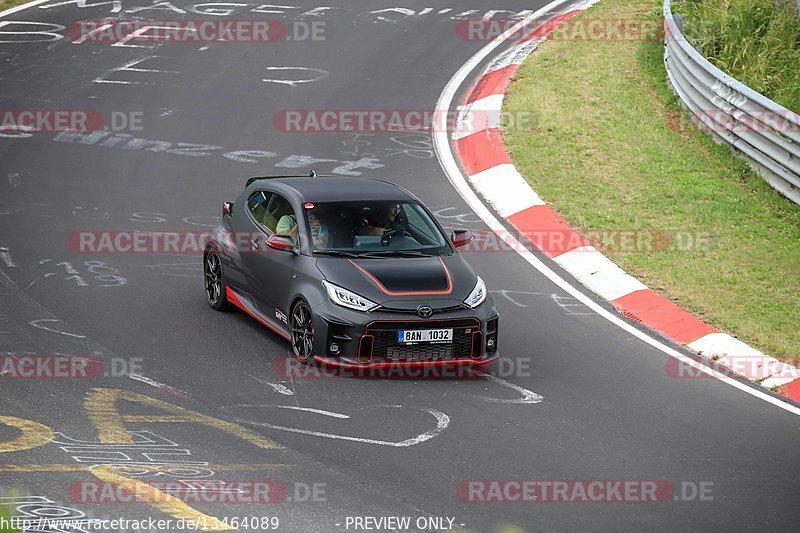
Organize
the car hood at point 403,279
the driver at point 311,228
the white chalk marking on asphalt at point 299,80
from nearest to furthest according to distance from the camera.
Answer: the car hood at point 403,279 → the driver at point 311,228 → the white chalk marking on asphalt at point 299,80

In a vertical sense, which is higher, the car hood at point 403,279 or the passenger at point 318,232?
the passenger at point 318,232

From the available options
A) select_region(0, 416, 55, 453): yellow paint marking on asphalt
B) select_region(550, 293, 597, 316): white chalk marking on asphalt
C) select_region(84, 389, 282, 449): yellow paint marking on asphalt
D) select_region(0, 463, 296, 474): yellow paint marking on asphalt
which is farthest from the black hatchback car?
select_region(0, 416, 55, 453): yellow paint marking on asphalt

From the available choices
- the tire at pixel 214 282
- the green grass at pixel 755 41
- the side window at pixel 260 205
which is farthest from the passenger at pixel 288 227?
the green grass at pixel 755 41

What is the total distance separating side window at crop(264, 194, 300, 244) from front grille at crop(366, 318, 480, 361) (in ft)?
4.94

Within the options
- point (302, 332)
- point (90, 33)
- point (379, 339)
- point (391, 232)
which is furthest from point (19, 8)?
point (379, 339)

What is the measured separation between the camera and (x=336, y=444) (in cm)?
923

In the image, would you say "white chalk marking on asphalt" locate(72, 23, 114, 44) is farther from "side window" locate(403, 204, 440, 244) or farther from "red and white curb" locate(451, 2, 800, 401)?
"side window" locate(403, 204, 440, 244)

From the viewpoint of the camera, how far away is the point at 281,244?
1151 centimetres

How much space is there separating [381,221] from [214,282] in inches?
81.5

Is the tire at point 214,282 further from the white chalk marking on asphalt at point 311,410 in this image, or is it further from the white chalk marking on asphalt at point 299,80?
the white chalk marking on asphalt at point 299,80

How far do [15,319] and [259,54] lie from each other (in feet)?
38.5

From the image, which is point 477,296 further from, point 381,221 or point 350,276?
point 381,221

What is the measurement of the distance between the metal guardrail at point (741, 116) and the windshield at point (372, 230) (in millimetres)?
6309

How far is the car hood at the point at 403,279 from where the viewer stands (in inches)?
430
